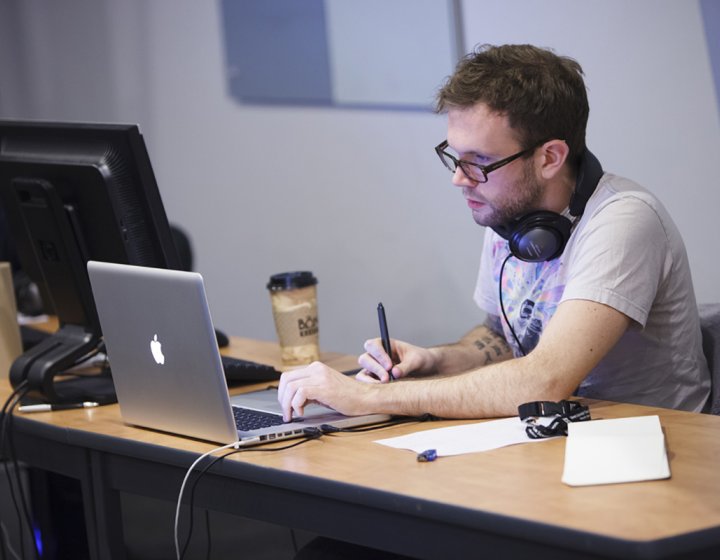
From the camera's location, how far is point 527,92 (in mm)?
1776

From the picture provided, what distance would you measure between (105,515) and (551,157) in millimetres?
1019

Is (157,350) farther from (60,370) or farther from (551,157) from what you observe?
(551,157)

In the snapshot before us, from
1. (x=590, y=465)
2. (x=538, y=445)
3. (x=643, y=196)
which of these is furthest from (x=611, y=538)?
(x=643, y=196)

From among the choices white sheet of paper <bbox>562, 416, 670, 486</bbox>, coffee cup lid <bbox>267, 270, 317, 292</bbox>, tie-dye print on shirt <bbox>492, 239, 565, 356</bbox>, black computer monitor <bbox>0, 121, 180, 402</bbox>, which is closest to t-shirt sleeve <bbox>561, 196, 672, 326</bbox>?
tie-dye print on shirt <bbox>492, 239, 565, 356</bbox>

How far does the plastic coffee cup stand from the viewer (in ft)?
7.06

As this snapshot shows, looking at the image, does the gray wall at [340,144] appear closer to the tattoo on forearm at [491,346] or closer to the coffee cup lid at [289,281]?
the tattoo on forearm at [491,346]

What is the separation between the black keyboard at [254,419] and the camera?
164 cm

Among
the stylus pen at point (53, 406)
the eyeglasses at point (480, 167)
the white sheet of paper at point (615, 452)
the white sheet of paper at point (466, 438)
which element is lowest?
the stylus pen at point (53, 406)

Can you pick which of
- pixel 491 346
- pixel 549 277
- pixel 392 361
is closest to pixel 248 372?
pixel 392 361

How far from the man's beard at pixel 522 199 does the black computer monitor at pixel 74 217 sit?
63cm

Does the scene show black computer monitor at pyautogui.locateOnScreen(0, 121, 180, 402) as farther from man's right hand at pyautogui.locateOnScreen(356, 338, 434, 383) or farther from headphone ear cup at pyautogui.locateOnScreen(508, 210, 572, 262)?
headphone ear cup at pyautogui.locateOnScreen(508, 210, 572, 262)

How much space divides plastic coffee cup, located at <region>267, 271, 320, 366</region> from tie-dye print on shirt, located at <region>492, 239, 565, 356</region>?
412 millimetres

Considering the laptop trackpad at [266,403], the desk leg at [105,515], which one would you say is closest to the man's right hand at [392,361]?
the laptop trackpad at [266,403]

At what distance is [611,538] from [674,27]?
6.01 ft
